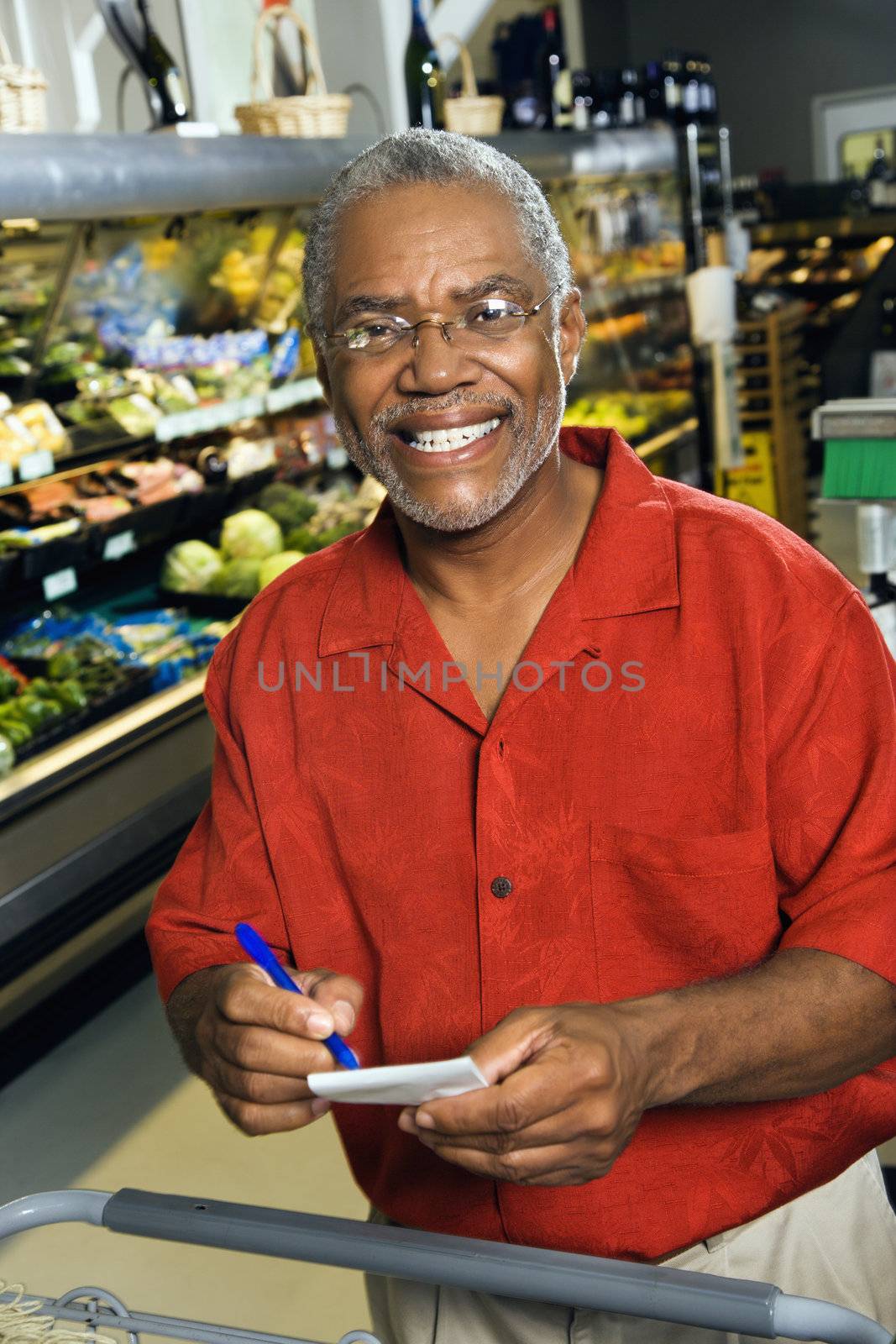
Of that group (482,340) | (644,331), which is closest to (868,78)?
(644,331)

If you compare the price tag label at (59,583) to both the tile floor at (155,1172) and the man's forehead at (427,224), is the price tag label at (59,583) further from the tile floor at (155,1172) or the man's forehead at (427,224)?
the man's forehead at (427,224)

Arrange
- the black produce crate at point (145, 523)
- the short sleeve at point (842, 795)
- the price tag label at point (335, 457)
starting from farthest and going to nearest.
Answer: the price tag label at point (335, 457) < the black produce crate at point (145, 523) < the short sleeve at point (842, 795)

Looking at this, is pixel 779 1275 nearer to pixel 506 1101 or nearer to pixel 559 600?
pixel 506 1101

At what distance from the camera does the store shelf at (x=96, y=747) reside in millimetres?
3189

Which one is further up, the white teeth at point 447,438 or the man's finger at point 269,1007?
the white teeth at point 447,438

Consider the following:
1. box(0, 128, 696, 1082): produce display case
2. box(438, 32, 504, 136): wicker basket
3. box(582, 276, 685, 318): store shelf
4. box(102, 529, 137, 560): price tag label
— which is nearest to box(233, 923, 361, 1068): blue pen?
box(0, 128, 696, 1082): produce display case

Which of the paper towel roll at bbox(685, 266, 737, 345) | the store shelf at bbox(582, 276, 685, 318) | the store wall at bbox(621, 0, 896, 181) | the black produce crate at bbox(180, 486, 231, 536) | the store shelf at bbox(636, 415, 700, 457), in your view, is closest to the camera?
the black produce crate at bbox(180, 486, 231, 536)

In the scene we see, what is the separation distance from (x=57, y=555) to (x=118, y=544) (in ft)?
0.93

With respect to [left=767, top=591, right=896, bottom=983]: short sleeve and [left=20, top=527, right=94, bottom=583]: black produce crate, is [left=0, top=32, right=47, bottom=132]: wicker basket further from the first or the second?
[left=767, top=591, right=896, bottom=983]: short sleeve

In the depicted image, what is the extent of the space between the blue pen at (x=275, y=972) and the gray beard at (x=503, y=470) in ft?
1.62

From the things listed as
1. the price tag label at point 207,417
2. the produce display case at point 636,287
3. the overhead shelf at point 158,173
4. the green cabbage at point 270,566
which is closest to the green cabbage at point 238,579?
the green cabbage at point 270,566

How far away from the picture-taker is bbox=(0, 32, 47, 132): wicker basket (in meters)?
3.01

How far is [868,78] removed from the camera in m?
11.0

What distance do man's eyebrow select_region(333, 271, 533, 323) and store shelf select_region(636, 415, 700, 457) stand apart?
478 centimetres
